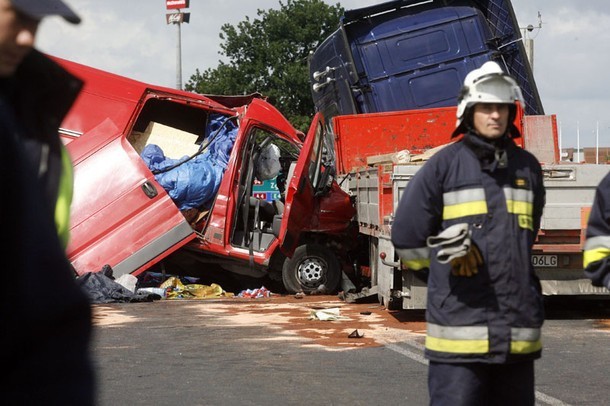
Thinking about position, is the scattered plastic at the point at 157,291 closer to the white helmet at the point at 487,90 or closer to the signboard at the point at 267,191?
the signboard at the point at 267,191

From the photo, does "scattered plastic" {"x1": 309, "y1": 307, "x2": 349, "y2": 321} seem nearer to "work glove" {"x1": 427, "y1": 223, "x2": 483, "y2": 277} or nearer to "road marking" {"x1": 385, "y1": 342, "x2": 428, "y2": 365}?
"road marking" {"x1": 385, "y1": 342, "x2": 428, "y2": 365}

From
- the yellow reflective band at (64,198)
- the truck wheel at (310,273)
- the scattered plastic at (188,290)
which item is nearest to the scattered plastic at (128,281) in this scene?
the scattered plastic at (188,290)

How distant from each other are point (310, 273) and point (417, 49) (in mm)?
3459

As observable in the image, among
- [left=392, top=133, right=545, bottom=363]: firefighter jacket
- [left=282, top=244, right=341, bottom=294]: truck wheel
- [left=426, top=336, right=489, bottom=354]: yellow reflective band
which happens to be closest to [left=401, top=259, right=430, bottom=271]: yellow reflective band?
[left=392, top=133, right=545, bottom=363]: firefighter jacket

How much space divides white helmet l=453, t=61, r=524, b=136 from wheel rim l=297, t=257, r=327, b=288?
1060 centimetres

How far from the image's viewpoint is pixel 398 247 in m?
4.43

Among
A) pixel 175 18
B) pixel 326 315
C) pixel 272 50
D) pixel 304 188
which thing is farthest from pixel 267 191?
pixel 272 50

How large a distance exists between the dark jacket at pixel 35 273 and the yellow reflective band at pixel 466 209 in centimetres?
249

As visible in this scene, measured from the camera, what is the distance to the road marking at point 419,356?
7219 millimetres

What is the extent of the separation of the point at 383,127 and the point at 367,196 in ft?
4.95

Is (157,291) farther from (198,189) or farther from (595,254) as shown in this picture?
(595,254)

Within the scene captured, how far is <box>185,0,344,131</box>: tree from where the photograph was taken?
56.4 metres

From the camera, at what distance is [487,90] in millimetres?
4359

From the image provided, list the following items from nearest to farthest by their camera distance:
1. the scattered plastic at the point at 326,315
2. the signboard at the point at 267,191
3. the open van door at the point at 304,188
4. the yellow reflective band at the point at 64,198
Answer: the yellow reflective band at the point at 64,198 → the scattered plastic at the point at 326,315 → the open van door at the point at 304,188 → the signboard at the point at 267,191
